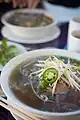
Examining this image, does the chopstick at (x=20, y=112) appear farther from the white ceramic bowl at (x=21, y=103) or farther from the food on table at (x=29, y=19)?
the food on table at (x=29, y=19)

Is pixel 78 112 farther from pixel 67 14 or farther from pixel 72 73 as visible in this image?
pixel 67 14

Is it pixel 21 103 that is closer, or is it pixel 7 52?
pixel 21 103

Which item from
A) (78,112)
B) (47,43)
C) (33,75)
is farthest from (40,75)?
(47,43)

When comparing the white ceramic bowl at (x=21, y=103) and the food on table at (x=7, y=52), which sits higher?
the white ceramic bowl at (x=21, y=103)

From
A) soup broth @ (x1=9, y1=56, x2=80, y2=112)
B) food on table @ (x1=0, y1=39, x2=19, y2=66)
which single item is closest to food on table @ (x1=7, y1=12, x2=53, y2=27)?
food on table @ (x1=0, y1=39, x2=19, y2=66)

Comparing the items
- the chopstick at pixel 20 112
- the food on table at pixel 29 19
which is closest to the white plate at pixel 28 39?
the food on table at pixel 29 19

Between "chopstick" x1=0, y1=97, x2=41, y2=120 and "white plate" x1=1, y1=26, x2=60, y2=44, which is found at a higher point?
"chopstick" x1=0, y1=97, x2=41, y2=120

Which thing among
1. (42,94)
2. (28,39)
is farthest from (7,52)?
(42,94)

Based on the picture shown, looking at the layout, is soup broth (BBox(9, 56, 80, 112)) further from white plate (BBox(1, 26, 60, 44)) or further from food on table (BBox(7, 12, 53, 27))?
food on table (BBox(7, 12, 53, 27))

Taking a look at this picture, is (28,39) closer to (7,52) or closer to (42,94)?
(7,52)
